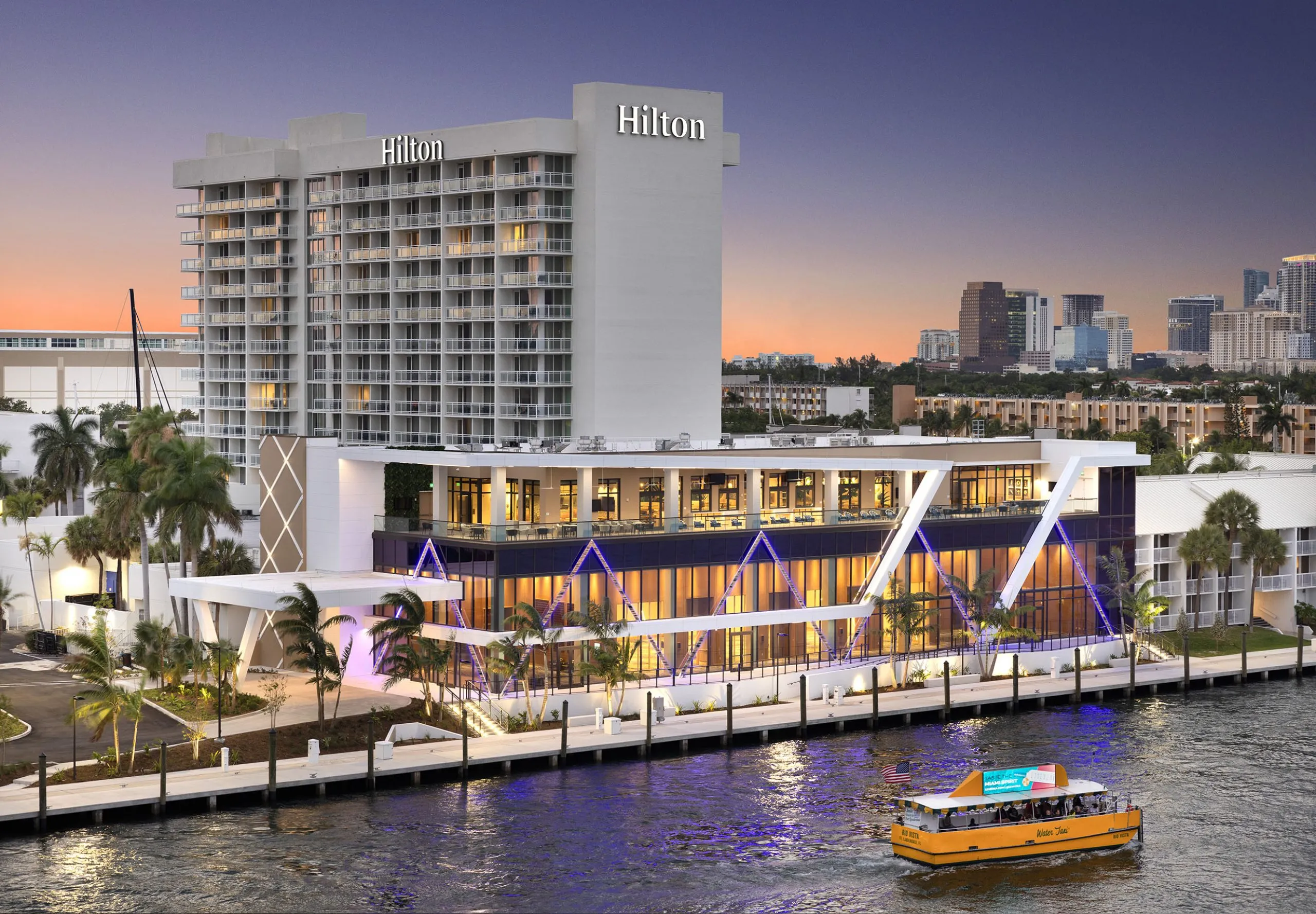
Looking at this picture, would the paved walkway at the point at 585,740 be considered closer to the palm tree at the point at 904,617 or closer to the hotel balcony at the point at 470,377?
the palm tree at the point at 904,617

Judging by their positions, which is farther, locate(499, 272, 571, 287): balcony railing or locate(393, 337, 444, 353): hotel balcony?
locate(393, 337, 444, 353): hotel balcony

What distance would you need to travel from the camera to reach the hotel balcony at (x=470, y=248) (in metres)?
139

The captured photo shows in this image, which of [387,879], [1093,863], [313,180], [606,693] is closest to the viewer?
[387,879]

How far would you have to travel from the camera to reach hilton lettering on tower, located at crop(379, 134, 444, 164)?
139 metres

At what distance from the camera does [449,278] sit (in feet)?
461

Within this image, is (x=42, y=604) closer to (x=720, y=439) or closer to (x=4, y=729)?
(x=4, y=729)

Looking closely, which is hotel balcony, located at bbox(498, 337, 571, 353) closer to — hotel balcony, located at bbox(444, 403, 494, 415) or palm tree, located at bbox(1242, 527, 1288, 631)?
hotel balcony, located at bbox(444, 403, 494, 415)

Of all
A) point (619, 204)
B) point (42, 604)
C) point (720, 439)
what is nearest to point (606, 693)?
point (720, 439)

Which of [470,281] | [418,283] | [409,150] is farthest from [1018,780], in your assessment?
[409,150]

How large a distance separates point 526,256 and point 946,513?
46.1 meters

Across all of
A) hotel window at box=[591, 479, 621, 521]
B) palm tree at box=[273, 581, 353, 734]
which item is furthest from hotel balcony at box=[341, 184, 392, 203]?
palm tree at box=[273, 581, 353, 734]

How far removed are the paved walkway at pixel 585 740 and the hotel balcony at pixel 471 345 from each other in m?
53.3

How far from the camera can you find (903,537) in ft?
333

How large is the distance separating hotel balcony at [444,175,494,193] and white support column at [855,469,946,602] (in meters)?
48.8
